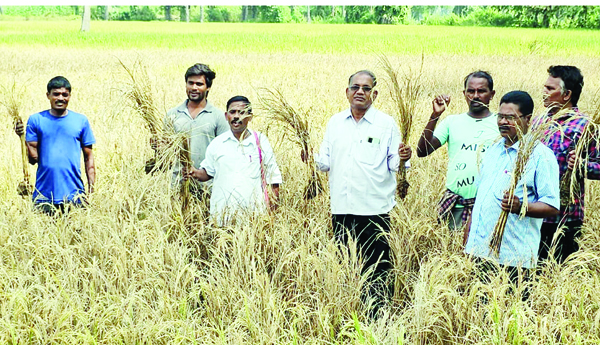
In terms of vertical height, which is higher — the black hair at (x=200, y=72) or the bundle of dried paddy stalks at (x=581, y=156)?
the black hair at (x=200, y=72)

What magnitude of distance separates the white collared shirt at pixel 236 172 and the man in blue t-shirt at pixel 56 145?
2.87ft

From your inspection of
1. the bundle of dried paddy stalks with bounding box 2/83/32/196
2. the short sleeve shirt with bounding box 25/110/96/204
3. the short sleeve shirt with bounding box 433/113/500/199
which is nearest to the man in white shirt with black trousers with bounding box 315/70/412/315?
the short sleeve shirt with bounding box 433/113/500/199

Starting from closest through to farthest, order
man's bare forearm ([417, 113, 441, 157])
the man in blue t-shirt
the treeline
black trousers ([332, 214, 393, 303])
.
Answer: black trousers ([332, 214, 393, 303])
man's bare forearm ([417, 113, 441, 157])
the man in blue t-shirt
the treeline

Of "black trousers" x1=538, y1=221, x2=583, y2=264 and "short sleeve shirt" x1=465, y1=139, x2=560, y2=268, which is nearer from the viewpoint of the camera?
"short sleeve shirt" x1=465, y1=139, x2=560, y2=268

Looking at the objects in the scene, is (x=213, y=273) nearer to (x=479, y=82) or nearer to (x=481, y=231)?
(x=481, y=231)

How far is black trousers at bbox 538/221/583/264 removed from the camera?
334 centimetres

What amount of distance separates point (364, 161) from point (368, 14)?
56.2 metres

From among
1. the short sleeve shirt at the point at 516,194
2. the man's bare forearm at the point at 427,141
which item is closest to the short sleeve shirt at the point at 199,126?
the man's bare forearm at the point at 427,141

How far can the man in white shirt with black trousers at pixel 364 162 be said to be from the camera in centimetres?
354

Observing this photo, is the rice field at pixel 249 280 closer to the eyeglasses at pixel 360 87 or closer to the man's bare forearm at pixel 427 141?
the man's bare forearm at pixel 427 141

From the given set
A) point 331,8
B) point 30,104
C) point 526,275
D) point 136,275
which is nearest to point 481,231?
point 526,275

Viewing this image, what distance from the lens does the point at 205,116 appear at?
→ 13.2 feet

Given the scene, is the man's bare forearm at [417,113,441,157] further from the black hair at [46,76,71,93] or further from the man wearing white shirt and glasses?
the black hair at [46,76,71,93]

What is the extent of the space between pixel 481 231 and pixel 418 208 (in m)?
1.51
